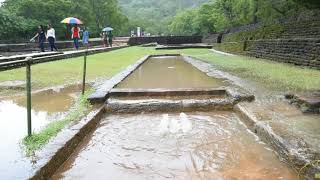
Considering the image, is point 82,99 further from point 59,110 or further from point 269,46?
point 269,46

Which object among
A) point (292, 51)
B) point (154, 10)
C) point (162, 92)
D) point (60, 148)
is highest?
point (154, 10)

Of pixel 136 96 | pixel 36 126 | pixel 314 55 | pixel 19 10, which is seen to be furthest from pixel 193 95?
pixel 19 10

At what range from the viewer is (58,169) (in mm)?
3920

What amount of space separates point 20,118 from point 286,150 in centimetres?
388

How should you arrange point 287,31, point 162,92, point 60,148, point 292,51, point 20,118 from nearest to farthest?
1. point 60,148
2. point 20,118
3. point 162,92
4. point 292,51
5. point 287,31

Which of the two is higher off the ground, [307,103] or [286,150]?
[307,103]

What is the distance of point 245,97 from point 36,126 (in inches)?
136

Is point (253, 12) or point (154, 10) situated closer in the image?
point (253, 12)

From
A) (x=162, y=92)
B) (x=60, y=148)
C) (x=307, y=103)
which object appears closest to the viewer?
(x=60, y=148)

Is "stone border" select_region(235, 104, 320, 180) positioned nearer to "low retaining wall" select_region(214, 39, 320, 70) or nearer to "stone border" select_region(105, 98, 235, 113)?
"stone border" select_region(105, 98, 235, 113)

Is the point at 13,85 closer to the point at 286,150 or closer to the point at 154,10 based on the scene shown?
the point at 286,150

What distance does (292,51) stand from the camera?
13.6m

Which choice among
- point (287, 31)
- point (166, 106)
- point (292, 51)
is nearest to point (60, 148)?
point (166, 106)

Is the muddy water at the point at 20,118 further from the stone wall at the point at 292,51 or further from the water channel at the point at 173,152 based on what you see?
the stone wall at the point at 292,51
